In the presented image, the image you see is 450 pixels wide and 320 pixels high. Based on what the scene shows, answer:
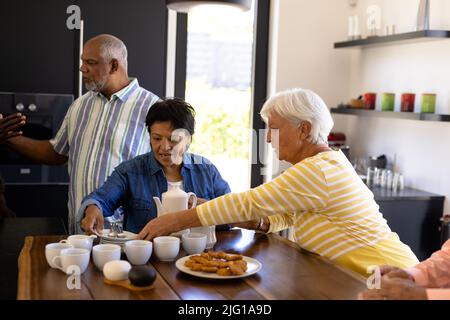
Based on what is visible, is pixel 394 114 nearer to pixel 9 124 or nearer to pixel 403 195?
pixel 403 195

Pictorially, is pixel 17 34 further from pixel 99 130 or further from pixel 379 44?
pixel 379 44

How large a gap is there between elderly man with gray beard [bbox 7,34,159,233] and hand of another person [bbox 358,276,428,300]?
1.77 metres

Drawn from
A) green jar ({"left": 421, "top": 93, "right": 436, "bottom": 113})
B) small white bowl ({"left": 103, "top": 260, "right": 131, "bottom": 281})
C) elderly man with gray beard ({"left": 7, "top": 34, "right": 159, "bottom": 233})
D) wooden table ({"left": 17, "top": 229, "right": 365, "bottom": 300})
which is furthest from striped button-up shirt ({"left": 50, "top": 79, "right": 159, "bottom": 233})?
green jar ({"left": 421, "top": 93, "right": 436, "bottom": 113})

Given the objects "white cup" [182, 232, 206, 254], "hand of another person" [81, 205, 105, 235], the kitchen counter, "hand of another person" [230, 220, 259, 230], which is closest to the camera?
"white cup" [182, 232, 206, 254]

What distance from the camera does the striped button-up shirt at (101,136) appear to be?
126 inches

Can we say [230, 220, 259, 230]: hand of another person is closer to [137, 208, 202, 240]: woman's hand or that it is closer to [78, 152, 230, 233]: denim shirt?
[78, 152, 230, 233]: denim shirt

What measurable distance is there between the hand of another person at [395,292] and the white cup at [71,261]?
77 cm

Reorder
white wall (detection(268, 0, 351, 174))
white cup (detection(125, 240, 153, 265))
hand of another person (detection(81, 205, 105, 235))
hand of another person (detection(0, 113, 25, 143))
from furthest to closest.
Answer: white wall (detection(268, 0, 351, 174))
hand of another person (detection(0, 113, 25, 143))
hand of another person (detection(81, 205, 105, 235))
white cup (detection(125, 240, 153, 265))

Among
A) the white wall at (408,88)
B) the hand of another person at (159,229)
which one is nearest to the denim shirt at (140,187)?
the hand of another person at (159,229)

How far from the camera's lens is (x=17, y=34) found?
4008 millimetres

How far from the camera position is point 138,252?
6.28 ft

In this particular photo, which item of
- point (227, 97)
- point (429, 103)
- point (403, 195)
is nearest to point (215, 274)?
point (403, 195)

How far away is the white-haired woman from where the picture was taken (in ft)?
6.95

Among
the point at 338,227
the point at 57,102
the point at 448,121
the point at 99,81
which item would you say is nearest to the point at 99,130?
the point at 99,81
